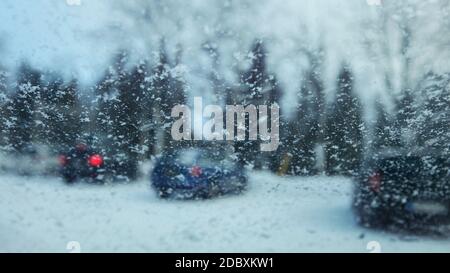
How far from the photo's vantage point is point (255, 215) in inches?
149

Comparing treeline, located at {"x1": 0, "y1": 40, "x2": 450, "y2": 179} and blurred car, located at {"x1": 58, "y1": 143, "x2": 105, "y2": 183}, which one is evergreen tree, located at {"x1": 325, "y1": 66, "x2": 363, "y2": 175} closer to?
treeline, located at {"x1": 0, "y1": 40, "x2": 450, "y2": 179}

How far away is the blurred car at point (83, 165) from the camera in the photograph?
14.1 ft

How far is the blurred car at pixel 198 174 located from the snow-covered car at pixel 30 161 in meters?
1.38

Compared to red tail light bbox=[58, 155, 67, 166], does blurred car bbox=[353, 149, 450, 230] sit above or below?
below

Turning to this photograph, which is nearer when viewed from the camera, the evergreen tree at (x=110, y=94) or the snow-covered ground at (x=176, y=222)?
the snow-covered ground at (x=176, y=222)

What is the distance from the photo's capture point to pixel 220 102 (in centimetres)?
480

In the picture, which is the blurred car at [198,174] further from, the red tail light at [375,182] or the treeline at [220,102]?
the red tail light at [375,182]

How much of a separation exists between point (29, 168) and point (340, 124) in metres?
4.24

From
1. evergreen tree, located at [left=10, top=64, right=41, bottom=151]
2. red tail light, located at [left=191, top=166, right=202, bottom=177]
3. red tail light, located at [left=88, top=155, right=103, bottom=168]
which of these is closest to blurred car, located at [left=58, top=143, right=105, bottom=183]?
red tail light, located at [left=88, top=155, right=103, bottom=168]

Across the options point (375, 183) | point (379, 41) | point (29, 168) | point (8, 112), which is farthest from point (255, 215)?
point (8, 112)

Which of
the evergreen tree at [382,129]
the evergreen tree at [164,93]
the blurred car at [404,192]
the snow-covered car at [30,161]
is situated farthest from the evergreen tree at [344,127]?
the snow-covered car at [30,161]

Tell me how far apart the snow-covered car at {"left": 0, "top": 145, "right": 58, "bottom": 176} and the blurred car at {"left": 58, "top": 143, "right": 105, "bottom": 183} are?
185mm

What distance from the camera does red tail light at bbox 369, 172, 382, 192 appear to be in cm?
383

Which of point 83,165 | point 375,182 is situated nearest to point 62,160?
point 83,165
